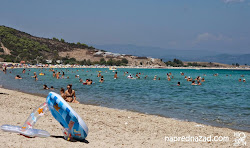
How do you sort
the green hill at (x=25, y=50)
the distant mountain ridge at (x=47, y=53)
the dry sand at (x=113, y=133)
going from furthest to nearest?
the distant mountain ridge at (x=47, y=53), the green hill at (x=25, y=50), the dry sand at (x=113, y=133)

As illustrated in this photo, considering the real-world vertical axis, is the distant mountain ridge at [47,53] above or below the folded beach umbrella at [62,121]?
above

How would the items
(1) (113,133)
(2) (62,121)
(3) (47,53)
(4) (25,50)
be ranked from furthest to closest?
1. (3) (47,53)
2. (4) (25,50)
3. (1) (113,133)
4. (2) (62,121)

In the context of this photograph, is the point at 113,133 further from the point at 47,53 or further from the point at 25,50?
the point at 47,53

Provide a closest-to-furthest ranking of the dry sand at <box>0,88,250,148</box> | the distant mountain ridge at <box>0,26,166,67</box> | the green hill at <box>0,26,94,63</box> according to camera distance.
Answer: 1. the dry sand at <box>0,88,250,148</box>
2. the green hill at <box>0,26,94,63</box>
3. the distant mountain ridge at <box>0,26,166,67</box>

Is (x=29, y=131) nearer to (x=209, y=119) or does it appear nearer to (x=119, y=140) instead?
(x=119, y=140)

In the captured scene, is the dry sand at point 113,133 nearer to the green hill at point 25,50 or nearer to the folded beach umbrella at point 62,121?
the folded beach umbrella at point 62,121

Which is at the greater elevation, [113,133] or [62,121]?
[62,121]

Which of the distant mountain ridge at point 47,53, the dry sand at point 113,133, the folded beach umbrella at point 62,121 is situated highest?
the distant mountain ridge at point 47,53

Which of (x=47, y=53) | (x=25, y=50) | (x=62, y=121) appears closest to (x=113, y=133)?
(x=62, y=121)

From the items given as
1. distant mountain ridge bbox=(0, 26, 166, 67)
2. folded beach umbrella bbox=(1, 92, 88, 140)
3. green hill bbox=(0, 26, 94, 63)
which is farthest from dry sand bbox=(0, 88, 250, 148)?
green hill bbox=(0, 26, 94, 63)

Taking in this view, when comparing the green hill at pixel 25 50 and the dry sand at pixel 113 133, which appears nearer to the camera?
the dry sand at pixel 113 133

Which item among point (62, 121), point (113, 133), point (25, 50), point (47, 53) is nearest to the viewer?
point (62, 121)

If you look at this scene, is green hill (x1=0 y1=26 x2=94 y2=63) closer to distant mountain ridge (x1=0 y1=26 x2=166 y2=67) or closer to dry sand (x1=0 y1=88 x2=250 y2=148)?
distant mountain ridge (x1=0 y1=26 x2=166 y2=67)

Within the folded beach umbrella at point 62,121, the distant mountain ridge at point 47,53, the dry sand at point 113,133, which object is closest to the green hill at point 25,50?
the distant mountain ridge at point 47,53
